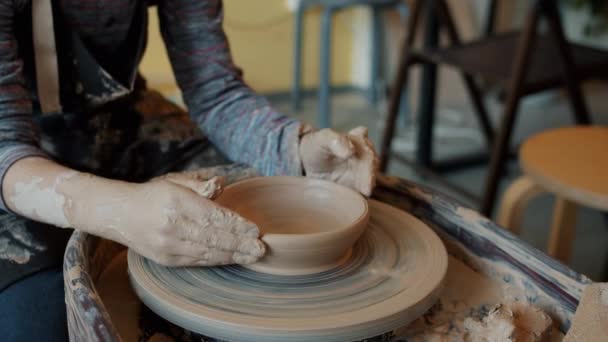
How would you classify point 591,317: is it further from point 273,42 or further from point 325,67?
point 273,42

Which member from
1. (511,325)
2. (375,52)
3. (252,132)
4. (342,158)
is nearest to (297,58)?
(375,52)

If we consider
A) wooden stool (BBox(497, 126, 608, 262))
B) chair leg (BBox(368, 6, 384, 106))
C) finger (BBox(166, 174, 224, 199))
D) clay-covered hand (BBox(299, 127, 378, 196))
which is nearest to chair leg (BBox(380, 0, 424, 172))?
wooden stool (BBox(497, 126, 608, 262))

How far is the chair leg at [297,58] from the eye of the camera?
330cm

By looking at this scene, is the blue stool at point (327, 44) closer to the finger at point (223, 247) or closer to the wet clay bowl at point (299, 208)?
the wet clay bowl at point (299, 208)

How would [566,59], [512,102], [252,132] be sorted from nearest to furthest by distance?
[252,132] → [512,102] → [566,59]

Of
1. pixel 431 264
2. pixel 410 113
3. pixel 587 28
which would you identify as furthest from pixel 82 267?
pixel 587 28

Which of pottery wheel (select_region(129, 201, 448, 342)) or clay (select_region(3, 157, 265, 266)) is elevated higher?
clay (select_region(3, 157, 265, 266))

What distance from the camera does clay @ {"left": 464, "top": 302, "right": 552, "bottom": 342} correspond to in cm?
68

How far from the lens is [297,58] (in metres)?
3.42

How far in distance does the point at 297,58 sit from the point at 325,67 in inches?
17.4

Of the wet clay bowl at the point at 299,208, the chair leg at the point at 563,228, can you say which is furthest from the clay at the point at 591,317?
the chair leg at the point at 563,228

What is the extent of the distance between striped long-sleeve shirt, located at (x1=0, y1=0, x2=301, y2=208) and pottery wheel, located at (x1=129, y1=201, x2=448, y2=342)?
0.77 ft

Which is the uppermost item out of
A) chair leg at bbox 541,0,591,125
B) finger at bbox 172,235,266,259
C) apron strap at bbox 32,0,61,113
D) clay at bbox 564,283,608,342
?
apron strap at bbox 32,0,61,113

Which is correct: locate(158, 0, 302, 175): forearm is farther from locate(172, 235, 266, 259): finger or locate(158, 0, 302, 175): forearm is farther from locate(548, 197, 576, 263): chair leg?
locate(548, 197, 576, 263): chair leg
